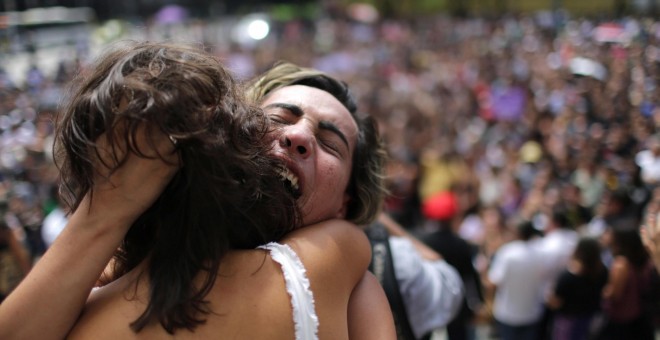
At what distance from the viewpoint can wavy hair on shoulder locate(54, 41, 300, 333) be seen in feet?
4.17

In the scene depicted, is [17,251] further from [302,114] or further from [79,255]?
[79,255]

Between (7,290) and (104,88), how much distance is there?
2.83m

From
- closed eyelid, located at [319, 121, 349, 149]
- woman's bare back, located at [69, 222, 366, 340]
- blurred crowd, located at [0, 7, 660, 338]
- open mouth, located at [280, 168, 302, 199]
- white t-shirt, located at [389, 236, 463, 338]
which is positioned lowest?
blurred crowd, located at [0, 7, 660, 338]

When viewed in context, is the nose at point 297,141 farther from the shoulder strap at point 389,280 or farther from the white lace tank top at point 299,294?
the shoulder strap at point 389,280

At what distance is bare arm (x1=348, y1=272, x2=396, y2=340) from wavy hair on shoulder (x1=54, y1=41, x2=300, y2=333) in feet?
0.89

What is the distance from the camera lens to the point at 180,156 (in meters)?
1.31

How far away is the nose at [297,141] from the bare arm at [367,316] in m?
0.34

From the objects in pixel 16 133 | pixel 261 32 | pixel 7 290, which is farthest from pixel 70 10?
pixel 7 290

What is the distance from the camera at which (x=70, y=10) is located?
20734mm

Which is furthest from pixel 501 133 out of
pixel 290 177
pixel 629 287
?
pixel 290 177

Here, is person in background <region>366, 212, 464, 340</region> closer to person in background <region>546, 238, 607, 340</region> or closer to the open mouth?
the open mouth

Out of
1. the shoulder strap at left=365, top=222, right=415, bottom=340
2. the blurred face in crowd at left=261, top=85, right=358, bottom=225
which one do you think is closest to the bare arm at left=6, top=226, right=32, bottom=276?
the shoulder strap at left=365, top=222, right=415, bottom=340

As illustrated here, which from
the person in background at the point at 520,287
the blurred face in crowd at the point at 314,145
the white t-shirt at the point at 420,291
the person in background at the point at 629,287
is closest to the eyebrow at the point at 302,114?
the blurred face in crowd at the point at 314,145

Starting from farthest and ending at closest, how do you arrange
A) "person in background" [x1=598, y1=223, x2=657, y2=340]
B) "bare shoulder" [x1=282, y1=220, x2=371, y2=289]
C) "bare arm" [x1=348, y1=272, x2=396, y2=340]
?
"person in background" [x1=598, y1=223, x2=657, y2=340]
"bare arm" [x1=348, y1=272, x2=396, y2=340]
"bare shoulder" [x1=282, y1=220, x2=371, y2=289]
